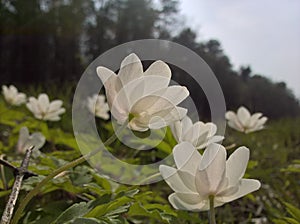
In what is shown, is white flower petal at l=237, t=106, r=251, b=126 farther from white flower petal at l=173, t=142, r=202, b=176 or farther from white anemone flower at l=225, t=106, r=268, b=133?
white flower petal at l=173, t=142, r=202, b=176

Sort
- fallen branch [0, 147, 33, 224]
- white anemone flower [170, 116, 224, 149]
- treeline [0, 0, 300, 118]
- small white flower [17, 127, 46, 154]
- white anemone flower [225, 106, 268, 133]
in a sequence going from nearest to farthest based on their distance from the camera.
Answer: fallen branch [0, 147, 33, 224], white anemone flower [170, 116, 224, 149], small white flower [17, 127, 46, 154], white anemone flower [225, 106, 268, 133], treeline [0, 0, 300, 118]

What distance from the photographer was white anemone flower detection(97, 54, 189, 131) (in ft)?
1.36

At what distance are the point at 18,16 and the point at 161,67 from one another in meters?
7.79

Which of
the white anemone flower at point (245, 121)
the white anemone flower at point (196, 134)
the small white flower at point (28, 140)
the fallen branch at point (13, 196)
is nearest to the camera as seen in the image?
the fallen branch at point (13, 196)

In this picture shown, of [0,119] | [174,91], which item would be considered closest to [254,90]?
[0,119]

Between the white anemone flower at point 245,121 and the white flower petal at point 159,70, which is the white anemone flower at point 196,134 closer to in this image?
the white flower petal at point 159,70

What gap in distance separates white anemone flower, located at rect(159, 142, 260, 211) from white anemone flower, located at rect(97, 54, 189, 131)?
0.05 metres

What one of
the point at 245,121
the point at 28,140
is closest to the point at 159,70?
the point at 28,140

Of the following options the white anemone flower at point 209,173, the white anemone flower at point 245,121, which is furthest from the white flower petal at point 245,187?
the white anemone flower at point 245,121

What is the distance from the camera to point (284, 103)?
15.9 feet

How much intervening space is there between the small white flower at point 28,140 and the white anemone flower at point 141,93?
0.38m

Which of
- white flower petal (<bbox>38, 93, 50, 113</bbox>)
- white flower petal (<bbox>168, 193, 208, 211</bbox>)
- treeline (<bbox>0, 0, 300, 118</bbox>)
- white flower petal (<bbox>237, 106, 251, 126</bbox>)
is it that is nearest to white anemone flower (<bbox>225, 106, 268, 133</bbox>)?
white flower petal (<bbox>237, 106, 251, 126</bbox>)

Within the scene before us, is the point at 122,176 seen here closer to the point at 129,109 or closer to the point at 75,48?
the point at 129,109

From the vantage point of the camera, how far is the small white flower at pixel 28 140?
76cm
